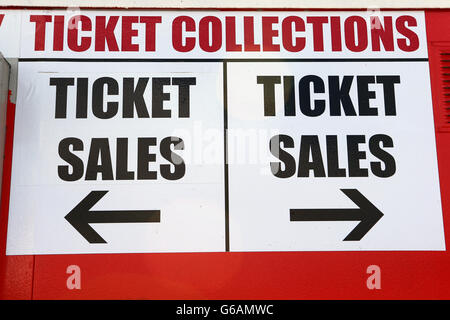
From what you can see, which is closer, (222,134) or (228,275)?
(228,275)

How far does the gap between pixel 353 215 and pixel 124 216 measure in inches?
45.2

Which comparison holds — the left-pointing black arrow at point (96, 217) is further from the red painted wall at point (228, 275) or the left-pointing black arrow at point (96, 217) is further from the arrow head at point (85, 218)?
the red painted wall at point (228, 275)

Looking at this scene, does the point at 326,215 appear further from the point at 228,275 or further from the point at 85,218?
the point at 85,218

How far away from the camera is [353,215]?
7.72 ft

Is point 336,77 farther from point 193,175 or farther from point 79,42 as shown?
point 79,42

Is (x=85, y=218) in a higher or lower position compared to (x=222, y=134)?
lower

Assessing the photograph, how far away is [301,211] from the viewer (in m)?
2.36

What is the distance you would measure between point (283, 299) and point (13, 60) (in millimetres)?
1864

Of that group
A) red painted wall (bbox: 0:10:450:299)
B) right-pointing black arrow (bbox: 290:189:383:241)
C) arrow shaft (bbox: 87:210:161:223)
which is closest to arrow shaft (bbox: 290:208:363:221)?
right-pointing black arrow (bbox: 290:189:383:241)

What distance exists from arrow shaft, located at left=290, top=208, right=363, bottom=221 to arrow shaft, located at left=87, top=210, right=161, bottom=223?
2.29ft

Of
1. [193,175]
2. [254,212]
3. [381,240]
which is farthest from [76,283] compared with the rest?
[381,240]

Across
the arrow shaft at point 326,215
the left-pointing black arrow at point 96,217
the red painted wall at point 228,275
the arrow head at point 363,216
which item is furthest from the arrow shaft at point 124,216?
the arrow head at point 363,216

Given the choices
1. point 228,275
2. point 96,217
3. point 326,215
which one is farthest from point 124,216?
point 326,215

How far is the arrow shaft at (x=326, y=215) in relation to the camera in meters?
2.35
